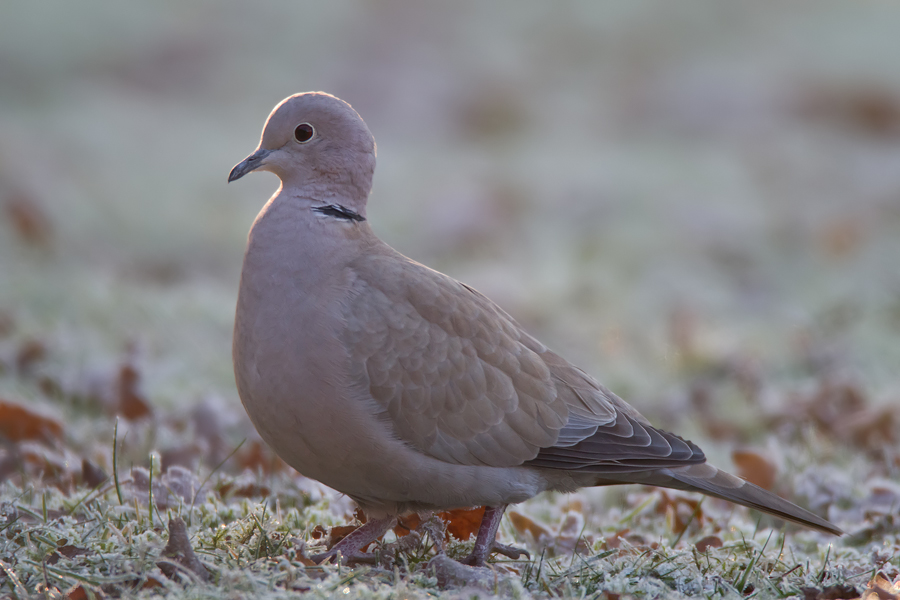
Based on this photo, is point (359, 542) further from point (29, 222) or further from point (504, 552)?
point (29, 222)

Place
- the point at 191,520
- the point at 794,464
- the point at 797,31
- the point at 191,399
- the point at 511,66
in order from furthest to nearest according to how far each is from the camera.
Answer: the point at 797,31 < the point at 511,66 < the point at 191,399 < the point at 794,464 < the point at 191,520

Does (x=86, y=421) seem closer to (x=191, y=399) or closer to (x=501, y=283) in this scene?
(x=191, y=399)

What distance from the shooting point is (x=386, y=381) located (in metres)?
3.27

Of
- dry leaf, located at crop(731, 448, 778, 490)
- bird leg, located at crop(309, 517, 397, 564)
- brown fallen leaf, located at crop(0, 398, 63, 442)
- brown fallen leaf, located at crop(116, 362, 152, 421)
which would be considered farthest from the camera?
brown fallen leaf, located at crop(116, 362, 152, 421)

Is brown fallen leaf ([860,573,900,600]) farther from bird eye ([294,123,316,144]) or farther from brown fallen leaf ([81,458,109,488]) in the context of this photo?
brown fallen leaf ([81,458,109,488])

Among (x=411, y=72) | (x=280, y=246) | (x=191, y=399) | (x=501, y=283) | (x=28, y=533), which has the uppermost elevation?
(x=411, y=72)

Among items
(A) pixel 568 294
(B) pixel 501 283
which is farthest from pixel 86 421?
(A) pixel 568 294

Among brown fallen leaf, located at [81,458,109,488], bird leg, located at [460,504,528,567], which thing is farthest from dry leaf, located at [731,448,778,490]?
brown fallen leaf, located at [81,458,109,488]

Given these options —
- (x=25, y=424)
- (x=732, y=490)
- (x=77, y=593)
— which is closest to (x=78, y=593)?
(x=77, y=593)

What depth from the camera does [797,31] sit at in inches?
845

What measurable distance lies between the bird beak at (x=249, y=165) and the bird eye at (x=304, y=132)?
13 centimetres

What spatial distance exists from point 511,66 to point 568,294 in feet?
41.2

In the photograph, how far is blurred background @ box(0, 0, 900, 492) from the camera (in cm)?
639

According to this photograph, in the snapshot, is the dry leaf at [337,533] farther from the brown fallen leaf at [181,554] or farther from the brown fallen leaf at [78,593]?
the brown fallen leaf at [78,593]
